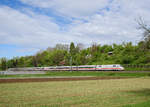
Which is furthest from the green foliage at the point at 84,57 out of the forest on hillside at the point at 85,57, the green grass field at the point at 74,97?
the green grass field at the point at 74,97

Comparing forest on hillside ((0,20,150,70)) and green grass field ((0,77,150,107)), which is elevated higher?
forest on hillside ((0,20,150,70))

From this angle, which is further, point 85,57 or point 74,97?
point 85,57

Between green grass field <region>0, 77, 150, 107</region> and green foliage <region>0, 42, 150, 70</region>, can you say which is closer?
green grass field <region>0, 77, 150, 107</region>

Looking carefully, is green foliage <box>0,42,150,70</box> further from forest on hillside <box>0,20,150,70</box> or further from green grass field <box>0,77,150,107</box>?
green grass field <box>0,77,150,107</box>

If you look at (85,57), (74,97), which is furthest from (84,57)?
(74,97)

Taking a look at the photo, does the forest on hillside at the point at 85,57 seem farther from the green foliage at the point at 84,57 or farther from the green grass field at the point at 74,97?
the green grass field at the point at 74,97

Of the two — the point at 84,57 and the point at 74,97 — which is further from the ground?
the point at 84,57

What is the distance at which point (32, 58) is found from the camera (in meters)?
122

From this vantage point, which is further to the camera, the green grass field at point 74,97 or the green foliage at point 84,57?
the green foliage at point 84,57

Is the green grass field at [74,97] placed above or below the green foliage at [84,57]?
below

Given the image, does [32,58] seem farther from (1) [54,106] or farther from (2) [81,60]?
(1) [54,106]

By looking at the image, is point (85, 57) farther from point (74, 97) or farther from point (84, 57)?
point (74, 97)


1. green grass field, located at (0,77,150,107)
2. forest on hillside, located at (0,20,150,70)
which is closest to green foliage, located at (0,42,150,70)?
forest on hillside, located at (0,20,150,70)

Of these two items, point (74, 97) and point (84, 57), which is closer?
point (74, 97)
